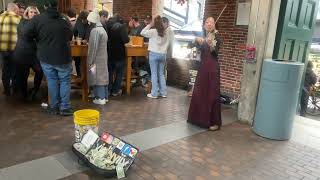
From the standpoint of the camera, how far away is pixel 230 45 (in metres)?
6.30

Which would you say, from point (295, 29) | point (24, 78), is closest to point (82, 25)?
point (24, 78)

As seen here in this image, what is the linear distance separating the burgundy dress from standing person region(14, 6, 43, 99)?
8.51ft

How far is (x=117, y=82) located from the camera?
6293mm

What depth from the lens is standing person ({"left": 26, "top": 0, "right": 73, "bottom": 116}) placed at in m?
4.40

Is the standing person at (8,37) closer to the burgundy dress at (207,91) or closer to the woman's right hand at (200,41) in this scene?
the woman's right hand at (200,41)

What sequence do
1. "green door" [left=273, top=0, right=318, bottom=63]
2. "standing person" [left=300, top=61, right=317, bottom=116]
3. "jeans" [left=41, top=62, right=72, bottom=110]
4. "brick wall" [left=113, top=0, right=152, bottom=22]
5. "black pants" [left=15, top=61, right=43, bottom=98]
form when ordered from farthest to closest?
1. "brick wall" [left=113, top=0, right=152, bottom=22]
2. "standing person" [left=300, top=61, right=317, bottom=116]
3. "black pants" [left=15, top=61, right=43, bottom=98]
4. "green door" [left=273, top=0, right=318, bottom=63]
5. "jeans" [left=41, top=62, right=72, bottom=110]

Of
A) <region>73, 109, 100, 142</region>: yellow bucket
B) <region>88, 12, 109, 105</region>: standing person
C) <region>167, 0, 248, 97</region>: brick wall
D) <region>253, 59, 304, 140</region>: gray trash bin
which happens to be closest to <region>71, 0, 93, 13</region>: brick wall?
<region>167, 0, 248, 97</region>: brick wall

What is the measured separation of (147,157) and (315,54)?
7.43 meters

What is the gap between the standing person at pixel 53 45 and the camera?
440 centimetres

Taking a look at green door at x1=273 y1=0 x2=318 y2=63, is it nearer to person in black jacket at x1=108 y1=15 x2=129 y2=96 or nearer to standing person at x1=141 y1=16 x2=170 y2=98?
standing person at x1=141 y1=16 x2=170 y2=98

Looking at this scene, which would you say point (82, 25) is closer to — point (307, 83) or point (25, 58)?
point (25, 58)

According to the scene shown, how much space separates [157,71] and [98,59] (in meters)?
1.40

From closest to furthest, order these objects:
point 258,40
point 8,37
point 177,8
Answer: point 258,40 → point 8,37 → point 177,8

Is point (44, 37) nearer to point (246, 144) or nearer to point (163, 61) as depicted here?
point (163, 61)
